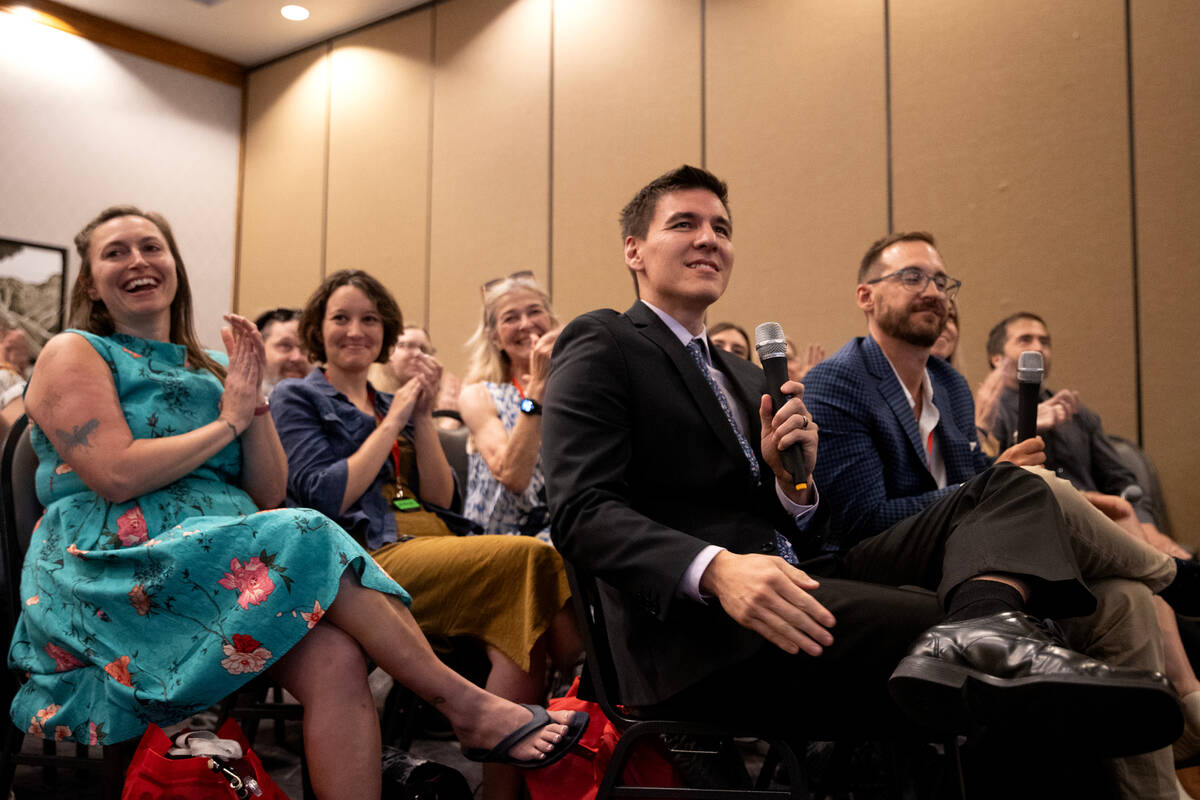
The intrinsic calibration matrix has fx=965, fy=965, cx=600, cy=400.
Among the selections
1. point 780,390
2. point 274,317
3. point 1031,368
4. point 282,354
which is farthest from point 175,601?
point 274,317

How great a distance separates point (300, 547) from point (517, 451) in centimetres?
97

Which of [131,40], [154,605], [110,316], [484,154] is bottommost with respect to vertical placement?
[154,605]

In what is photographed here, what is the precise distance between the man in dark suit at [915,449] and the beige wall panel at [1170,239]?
2.00 m

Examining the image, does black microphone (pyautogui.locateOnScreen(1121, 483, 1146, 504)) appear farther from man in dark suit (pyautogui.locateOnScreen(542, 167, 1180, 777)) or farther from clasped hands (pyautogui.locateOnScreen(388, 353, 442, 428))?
clasped hands (pyautogui.locateOnScreen(388, 353, 442, 428))

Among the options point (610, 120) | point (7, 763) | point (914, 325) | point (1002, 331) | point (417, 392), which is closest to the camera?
point (7, 763)

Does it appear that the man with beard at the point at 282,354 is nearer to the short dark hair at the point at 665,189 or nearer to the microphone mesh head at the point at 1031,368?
the short dark hair at the point at 665,189

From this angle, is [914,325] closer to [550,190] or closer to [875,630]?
[875,630]

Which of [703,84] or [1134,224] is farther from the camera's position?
[703,84]

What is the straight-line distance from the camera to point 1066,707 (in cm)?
104

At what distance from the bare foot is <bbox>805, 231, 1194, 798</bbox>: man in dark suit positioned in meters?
0.62

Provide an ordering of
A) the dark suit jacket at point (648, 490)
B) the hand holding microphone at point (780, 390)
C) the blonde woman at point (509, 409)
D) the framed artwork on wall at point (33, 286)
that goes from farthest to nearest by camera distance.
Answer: the framed artwork on wall at point (33, 286)
the blonde woman at point (509, 409)
the hand holding microphone at point (780, 390)
the dark suit jacket at point (648, 490)

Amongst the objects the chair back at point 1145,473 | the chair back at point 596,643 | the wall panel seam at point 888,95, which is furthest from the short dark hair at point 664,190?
the wall panel seam at point 888,95

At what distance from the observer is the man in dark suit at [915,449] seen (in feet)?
5.74

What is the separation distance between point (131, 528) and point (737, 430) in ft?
3.66
